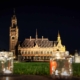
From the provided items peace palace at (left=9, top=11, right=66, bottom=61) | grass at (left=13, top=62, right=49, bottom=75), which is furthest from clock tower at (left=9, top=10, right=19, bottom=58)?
grass at (left=13, top=62, right=49, bottom=75)

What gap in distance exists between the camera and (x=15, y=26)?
85.2 metres

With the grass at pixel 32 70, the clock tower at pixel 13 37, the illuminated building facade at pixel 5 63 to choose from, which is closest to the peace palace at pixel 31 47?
the clock tower at pixel 13 37

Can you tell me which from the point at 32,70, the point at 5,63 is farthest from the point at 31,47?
the point at 5,63

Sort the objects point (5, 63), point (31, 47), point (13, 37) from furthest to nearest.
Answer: point (13, 37), point (31, 47), point (5, 63)

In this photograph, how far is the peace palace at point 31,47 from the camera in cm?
8231

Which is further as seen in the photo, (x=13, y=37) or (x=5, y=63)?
(x=13, y=37)

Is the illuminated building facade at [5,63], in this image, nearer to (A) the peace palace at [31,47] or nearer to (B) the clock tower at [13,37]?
(A) the peace palace at [31,47]

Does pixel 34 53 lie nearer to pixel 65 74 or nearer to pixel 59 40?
pixel 59 40

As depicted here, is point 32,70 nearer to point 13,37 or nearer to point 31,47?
point 31,47

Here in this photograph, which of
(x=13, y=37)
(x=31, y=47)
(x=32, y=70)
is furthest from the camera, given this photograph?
(x=13, y=37)

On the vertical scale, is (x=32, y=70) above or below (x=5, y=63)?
below

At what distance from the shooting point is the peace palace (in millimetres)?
82312

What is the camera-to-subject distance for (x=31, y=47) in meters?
83.8

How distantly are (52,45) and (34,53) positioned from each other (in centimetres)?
669
